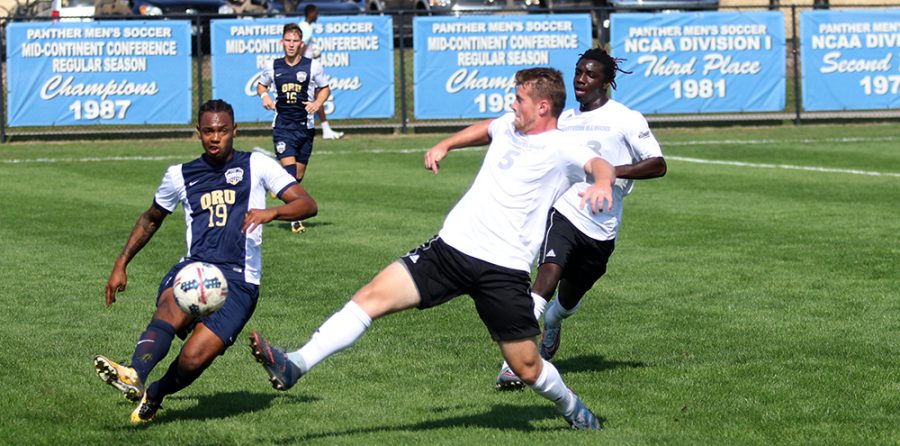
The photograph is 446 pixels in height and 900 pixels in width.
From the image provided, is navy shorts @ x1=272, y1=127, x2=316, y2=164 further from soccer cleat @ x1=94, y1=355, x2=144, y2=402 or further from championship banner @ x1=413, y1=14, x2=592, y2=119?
championship banner @ x1=413, y1=14, x2=592, y2=119

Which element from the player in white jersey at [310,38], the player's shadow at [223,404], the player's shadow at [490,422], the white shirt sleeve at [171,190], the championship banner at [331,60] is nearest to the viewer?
the player's shadow at [490,422]

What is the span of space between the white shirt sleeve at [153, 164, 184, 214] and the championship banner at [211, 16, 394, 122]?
69.7ft

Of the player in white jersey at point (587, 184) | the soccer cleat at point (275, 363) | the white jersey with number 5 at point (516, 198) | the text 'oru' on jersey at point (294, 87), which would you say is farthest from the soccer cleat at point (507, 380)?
the text 'oru' on jersey at point (294, 87)

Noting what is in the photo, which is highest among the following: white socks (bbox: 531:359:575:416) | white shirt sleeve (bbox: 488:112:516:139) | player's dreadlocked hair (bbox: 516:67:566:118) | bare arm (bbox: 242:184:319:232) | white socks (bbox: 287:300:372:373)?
player's dreadlocked hair (bbox: 516:67:566:118)

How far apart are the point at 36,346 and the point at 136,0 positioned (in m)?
28.2

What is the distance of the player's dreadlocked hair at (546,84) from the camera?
7.21m

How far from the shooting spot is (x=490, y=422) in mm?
7742

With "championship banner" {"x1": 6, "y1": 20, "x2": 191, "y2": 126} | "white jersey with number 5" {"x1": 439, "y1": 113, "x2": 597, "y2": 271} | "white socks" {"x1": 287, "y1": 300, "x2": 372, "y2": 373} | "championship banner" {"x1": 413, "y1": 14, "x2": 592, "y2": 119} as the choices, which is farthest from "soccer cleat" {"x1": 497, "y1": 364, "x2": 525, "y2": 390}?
"championship banner" {"x1": 6, "y1": 20, "x2": 191, "y2": 126}

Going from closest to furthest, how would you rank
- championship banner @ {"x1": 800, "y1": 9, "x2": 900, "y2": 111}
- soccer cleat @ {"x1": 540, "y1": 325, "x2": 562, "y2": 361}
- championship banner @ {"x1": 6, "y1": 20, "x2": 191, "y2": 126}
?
soccer cleat @ {"x1": 540, "y1": 325, "x2": 562, "y2": 361} < championship banner @ {"x1": 6, "y1": 20, "x2": 191, "y2": 126} < championship banner @ {"x1": 800, "y1": 9, "x2": 900, "y2": 111}

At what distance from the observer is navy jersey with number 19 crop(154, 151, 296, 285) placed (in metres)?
7.65

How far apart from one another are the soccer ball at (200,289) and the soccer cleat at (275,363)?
0.61 metres

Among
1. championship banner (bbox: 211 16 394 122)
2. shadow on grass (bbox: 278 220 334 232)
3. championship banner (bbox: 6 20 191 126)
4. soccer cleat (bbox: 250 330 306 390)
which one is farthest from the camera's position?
championship banner (bbox: 211 16 394 122)

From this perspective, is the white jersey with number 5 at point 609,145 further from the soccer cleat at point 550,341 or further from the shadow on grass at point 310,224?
the shadow on grass at point 310,224

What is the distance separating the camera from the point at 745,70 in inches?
1211
